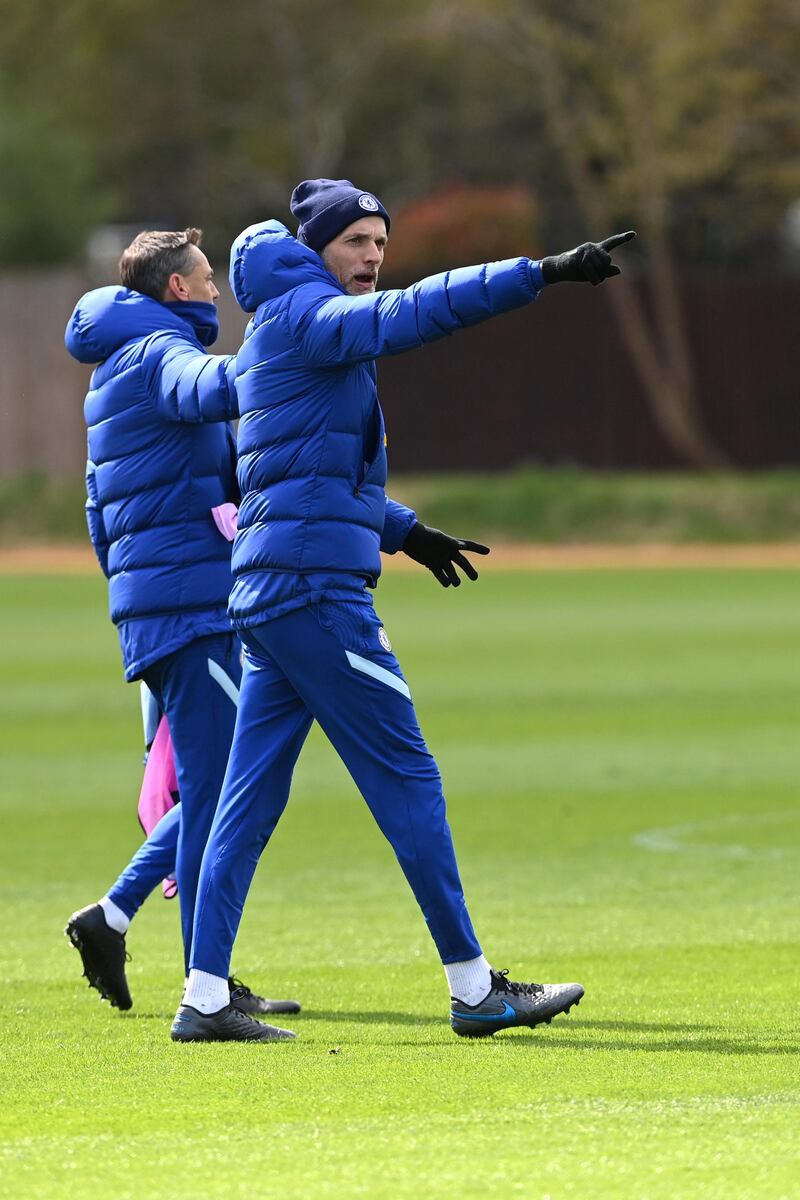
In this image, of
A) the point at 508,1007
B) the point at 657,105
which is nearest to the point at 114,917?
the point at 508,1007

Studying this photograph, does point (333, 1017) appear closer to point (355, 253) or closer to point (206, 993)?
point (206, 993)

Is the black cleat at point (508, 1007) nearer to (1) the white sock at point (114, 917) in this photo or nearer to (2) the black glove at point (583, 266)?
(1) the white sock at point (114, 917)

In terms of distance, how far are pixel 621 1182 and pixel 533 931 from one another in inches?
141

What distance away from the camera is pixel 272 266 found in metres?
6.22

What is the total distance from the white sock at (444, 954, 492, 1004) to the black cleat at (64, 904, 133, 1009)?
1076 mm

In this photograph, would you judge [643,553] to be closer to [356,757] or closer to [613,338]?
[613,338]

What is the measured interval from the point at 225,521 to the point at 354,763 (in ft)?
2.94

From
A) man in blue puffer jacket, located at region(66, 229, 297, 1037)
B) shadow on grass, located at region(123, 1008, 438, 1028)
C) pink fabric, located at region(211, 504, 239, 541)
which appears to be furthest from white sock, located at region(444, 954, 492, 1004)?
pink fabric, located at region(211, 504, 239, 541)

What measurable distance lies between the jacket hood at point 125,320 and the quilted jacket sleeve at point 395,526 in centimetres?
75

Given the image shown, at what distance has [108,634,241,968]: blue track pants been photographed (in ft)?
22.3

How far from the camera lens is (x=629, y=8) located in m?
36.9

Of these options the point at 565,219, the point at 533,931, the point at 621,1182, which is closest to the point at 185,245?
the point at 533,931

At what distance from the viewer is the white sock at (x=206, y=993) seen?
6.29 metres

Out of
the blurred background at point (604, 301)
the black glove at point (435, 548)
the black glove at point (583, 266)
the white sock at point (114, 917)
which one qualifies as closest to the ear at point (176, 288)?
the black glove at point (435, 548)
